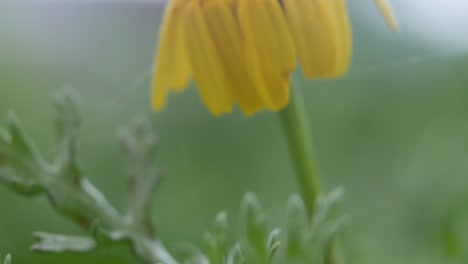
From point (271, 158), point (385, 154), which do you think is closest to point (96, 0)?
point (271, 158)

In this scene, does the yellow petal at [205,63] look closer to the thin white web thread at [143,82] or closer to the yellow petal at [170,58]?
the yellow petal at [170,58]

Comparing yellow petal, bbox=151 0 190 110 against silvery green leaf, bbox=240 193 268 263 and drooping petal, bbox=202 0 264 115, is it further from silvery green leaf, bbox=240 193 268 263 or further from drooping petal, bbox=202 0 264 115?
silvery green leaf, bbox=240 193 268 263

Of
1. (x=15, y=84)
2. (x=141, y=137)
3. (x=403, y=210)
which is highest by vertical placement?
(x=15, y=84)

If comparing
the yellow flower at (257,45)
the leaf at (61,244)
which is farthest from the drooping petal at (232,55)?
the leaf at (61,244)

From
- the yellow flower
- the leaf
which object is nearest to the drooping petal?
the yellow flower

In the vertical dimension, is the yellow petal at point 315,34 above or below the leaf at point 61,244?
above

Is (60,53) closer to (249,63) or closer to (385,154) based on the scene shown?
(385,154)

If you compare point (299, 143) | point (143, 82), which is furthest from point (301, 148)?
point (143, 82)

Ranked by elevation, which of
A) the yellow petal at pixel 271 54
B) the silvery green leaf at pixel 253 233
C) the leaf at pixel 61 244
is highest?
the yellow petal at pixel 271 54
